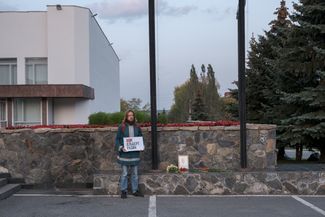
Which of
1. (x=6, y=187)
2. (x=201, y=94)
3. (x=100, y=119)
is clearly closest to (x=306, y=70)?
(x=100, y=119)

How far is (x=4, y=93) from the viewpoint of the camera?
28.0 metres

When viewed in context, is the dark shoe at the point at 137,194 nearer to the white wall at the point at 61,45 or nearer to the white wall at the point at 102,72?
the white wall at the point at 61,45

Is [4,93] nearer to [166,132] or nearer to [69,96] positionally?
[69,96]

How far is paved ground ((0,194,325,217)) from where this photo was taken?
10.3m

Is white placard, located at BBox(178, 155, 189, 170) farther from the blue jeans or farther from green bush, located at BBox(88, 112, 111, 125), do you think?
green bush, located at BBox(88, 112, 111, 125)

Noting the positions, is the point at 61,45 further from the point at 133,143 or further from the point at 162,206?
the point at 162,206

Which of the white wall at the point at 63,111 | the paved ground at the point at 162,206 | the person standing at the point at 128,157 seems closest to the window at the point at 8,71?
the white wall at the point at 63,111

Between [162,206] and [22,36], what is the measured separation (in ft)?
68.9

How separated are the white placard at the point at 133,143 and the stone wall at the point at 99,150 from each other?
169cm

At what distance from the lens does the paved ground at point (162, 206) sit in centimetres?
1027

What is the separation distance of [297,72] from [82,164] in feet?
30.9

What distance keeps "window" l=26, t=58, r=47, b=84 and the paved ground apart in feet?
59.7

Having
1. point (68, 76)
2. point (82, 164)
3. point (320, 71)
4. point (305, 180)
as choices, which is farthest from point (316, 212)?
point (68, 76)

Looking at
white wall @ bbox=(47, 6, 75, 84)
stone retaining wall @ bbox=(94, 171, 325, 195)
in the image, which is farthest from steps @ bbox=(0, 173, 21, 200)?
white wall @ bbox=(47, 6, 75, 84)
